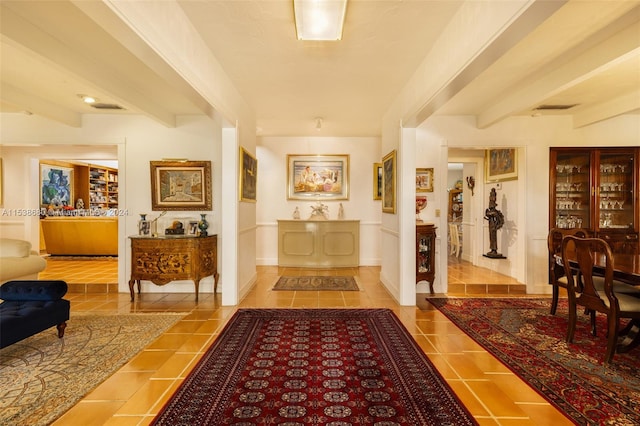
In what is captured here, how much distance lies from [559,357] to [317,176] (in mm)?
4784

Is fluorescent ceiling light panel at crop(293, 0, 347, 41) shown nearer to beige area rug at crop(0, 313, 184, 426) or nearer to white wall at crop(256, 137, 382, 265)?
beige area rug at crop(0, 313, 184, 426)

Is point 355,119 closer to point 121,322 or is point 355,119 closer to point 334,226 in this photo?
point 334,226

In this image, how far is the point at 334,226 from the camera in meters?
6.17

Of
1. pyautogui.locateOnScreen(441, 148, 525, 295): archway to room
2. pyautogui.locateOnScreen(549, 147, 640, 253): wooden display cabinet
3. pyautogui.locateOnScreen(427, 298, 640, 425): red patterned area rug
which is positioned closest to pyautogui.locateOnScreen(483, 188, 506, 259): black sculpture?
pyautogui.locateOnScreen(441, 148, 525, 295): archway to room

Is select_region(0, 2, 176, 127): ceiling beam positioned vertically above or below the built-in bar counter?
above

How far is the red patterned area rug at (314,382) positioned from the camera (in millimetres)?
1750

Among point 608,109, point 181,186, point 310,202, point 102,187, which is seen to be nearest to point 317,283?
point 310,202

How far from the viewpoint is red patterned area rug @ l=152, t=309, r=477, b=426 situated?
1750 mm

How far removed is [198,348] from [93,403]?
32.3 inches

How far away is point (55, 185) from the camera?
823cm

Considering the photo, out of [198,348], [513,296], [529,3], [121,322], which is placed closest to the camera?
[529,3]

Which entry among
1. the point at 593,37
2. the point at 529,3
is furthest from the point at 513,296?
the point at 529,3

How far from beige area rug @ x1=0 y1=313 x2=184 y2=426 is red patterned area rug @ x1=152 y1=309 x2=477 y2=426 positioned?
2.22ft

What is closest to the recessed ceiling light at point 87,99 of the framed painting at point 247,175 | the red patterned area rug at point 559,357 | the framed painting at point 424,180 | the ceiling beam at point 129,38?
the framed painting at point 247,175
